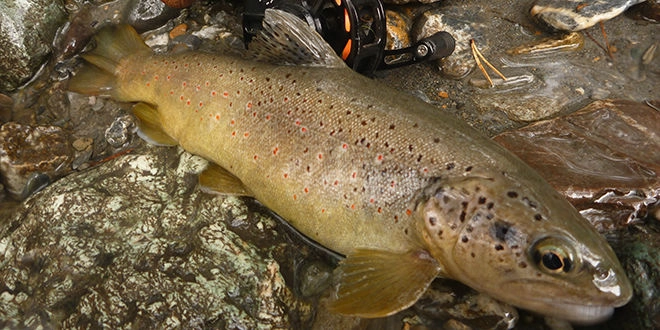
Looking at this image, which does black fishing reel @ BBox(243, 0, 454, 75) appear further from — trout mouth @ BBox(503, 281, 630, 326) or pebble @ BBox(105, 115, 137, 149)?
trout mouth @ BBox(503, 281, 630, 326)

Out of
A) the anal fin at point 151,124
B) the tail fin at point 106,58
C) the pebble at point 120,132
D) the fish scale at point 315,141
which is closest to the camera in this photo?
the fish scale at point 315,141

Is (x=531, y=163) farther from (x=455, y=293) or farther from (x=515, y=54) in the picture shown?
(x=515, y=54)

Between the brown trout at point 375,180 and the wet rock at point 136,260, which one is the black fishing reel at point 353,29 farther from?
the wet rock at point 136,260

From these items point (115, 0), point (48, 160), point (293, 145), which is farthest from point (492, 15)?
point (48, 160)

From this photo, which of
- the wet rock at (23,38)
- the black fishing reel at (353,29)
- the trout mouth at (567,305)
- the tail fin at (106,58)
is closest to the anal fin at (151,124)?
the tail fin at (106,58)

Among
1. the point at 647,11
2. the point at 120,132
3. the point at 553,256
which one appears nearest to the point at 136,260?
the point at 120,132

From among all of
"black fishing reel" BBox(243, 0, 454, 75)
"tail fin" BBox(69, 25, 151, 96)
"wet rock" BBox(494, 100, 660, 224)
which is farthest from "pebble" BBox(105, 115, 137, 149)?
"wet rock" BBox(494, 100, 660, 224)
